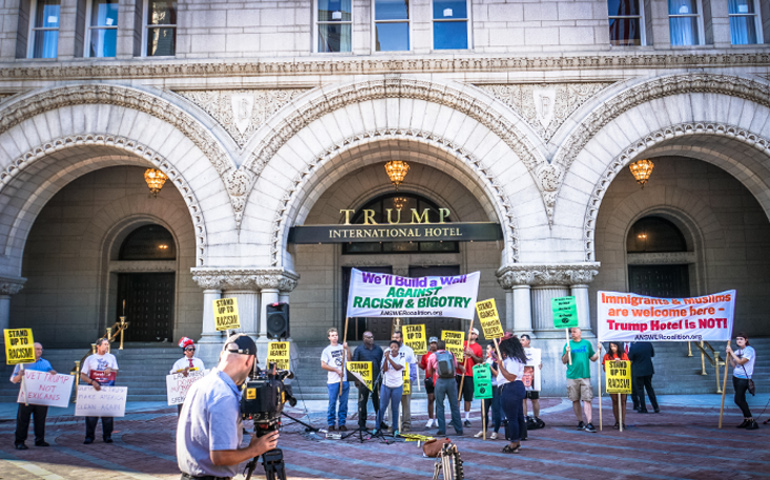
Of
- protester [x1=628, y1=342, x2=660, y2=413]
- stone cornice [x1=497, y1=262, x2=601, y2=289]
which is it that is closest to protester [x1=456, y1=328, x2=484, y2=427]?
protester [x1=628, y1=342, x2=660, y2=413]

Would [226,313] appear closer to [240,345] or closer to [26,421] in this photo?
[26,421]

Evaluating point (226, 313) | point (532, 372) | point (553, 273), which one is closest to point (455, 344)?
point (532, 372)

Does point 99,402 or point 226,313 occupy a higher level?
point 226,313

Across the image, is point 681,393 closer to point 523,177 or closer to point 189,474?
point 523,177

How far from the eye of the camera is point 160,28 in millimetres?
18156

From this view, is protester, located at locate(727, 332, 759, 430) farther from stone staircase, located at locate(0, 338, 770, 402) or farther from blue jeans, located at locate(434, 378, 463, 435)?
blue jeans, located at locate(434, 378, 463, 435)

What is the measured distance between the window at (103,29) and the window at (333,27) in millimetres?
5967

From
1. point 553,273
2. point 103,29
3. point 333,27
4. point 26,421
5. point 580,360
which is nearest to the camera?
point 26,421

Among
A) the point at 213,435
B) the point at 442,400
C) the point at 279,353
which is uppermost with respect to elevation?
the point at 279,353

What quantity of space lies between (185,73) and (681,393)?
617 inches

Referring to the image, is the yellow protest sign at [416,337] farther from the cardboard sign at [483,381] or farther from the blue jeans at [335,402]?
the cardboard sign at [483,381]

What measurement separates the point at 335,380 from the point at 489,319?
3122 mm

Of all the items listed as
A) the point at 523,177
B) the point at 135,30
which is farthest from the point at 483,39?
the point at 135,30

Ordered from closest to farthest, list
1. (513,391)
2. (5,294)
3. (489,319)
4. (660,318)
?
(513,391) < (489,319) < (660,318) < (5,294)
